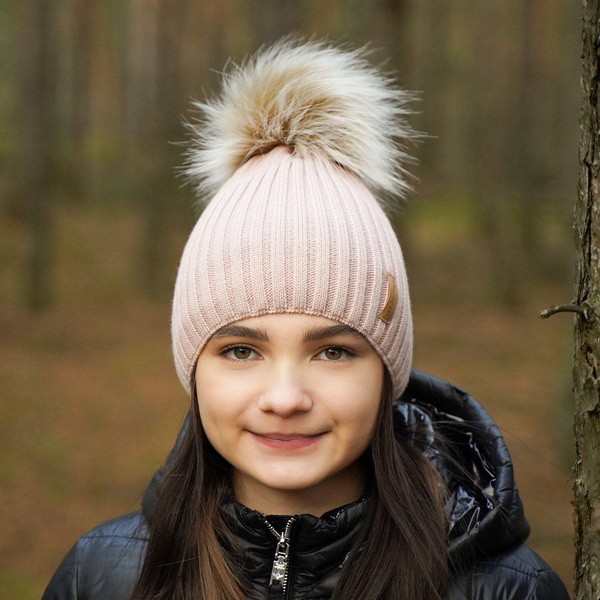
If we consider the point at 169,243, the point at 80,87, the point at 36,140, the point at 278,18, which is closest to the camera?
the point at 278,18

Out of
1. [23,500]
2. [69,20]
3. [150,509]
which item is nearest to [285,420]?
[150,509]

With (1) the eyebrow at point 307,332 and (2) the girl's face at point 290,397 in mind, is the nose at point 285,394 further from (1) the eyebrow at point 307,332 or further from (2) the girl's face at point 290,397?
(1) the eyebrow at point 307,332

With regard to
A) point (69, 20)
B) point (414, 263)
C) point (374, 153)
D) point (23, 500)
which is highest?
point (69, 20)

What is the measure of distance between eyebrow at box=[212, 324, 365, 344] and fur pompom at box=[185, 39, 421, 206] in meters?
0.53

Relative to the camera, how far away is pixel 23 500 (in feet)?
21.5

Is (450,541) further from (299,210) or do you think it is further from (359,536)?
(299,210)

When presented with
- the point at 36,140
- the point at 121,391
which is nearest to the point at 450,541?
the point at 121,391

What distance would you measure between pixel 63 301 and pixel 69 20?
1671 centimetres

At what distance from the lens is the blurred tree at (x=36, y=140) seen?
1188cm

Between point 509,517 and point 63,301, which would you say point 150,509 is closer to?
point 509,517

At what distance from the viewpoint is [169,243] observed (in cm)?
1619

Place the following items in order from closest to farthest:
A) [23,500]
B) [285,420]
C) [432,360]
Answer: [285,420]
[23,500]
[432,360]

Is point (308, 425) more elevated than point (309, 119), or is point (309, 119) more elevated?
point (309, 119)

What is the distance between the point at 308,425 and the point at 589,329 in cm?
76
